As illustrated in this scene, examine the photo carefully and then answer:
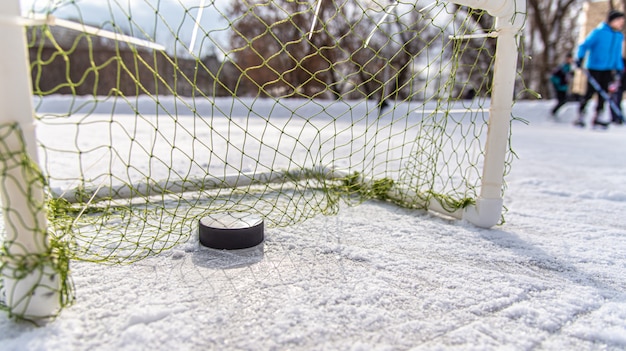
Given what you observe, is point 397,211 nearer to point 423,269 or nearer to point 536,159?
point 423,269

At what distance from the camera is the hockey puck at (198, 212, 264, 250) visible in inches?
46.1

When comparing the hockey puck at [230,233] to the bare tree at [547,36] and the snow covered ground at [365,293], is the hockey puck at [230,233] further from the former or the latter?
the bare tree at [547,36]

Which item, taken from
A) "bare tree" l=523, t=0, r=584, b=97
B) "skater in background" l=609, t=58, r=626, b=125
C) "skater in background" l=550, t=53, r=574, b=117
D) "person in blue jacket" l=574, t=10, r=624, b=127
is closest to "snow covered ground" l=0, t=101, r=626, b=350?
"person in blue jacket" l=574, t=10, r=624, b=127

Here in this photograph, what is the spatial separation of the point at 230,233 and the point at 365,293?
44 centimetres

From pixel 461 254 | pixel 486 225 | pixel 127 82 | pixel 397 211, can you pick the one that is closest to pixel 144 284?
pixel 461 254

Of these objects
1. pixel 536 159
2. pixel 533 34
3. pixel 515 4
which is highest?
pixel 533 34

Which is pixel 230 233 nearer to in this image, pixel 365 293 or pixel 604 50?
pixel 365 293

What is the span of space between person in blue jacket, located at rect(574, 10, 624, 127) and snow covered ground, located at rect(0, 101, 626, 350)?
14.9 ft

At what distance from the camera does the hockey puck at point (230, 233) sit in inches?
46.1

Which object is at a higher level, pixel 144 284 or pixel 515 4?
pixel 515 4

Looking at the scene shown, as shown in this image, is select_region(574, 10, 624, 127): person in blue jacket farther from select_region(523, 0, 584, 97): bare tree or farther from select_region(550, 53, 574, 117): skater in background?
select_region(523, 0, 584, 97): bare tree

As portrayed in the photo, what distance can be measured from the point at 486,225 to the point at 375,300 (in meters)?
0.75

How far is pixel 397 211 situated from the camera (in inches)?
65.8

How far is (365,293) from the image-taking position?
950 mm
